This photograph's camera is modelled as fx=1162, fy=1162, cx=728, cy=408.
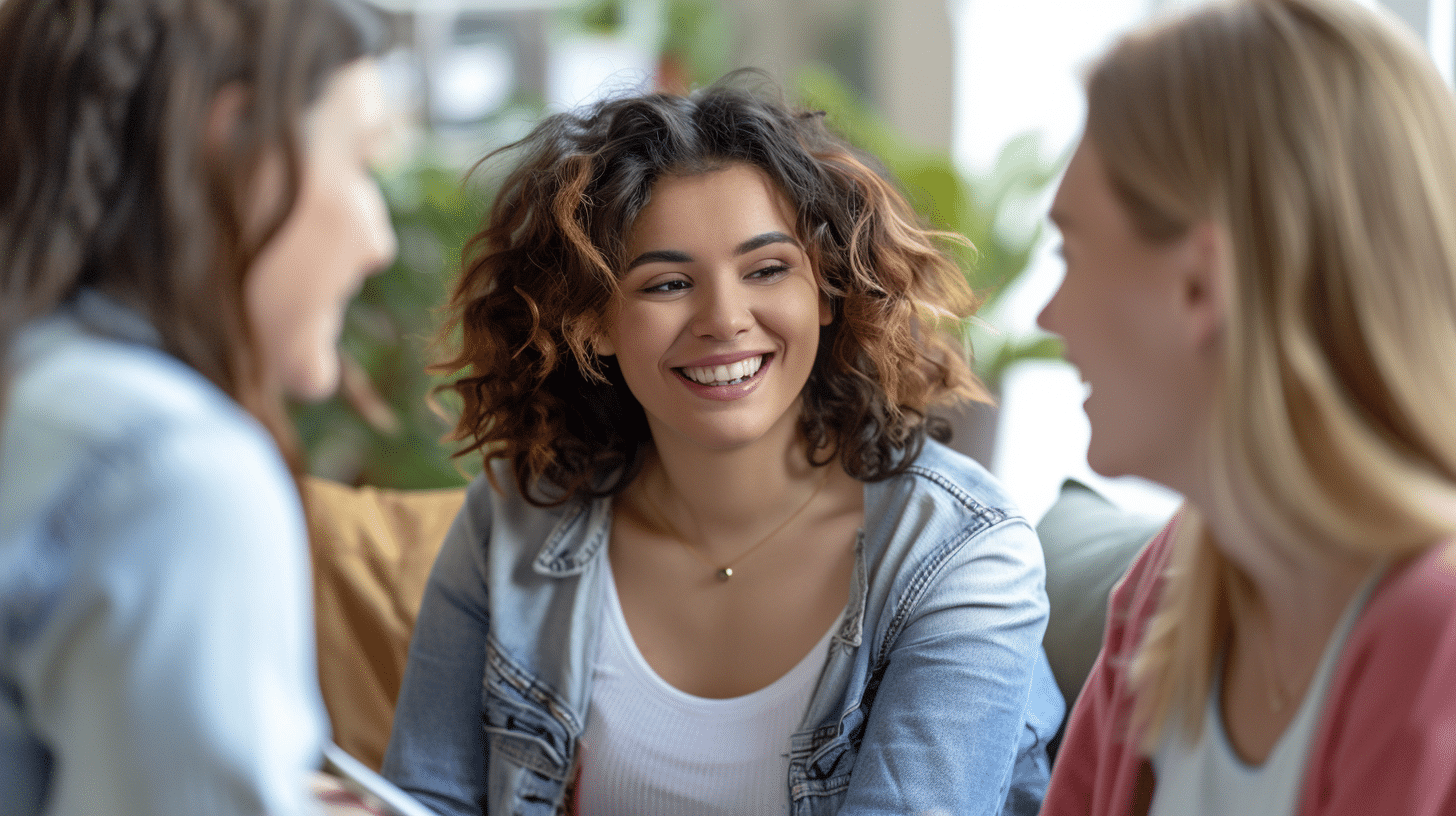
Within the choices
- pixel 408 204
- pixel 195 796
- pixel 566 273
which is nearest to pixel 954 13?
pixel 408 204

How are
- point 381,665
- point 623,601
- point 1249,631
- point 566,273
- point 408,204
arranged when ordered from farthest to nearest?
1. point 408,204
2. point 381,665
3. point 623,601
4. point 566,273
5. point 1249,631

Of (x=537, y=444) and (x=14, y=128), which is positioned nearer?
(x=14, y=128)

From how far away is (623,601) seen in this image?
4.77ft

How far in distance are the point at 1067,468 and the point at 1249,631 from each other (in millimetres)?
2102

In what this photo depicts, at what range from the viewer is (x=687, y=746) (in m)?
1.33

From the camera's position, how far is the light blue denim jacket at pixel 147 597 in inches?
25.2

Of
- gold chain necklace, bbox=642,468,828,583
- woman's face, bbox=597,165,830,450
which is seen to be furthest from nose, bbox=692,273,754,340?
gold chain necklace, bbox=642,468,828,583

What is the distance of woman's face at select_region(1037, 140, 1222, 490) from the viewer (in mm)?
780

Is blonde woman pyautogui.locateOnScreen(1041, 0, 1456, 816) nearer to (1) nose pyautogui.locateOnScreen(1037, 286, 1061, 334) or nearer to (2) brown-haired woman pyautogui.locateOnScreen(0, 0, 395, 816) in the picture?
(1) nose pyautogui.locateOnScreen(1037, 286, 1061, 334)

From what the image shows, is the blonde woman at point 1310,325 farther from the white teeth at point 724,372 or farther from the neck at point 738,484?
the neck at point 738,484

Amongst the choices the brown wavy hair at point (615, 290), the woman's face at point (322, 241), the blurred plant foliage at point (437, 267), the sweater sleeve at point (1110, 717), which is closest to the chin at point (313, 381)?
the woman's face at point (322, 241)

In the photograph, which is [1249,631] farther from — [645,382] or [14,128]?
[14,128]

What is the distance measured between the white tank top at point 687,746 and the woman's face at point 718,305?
291 millimetres

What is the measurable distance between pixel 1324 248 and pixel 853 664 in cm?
73
